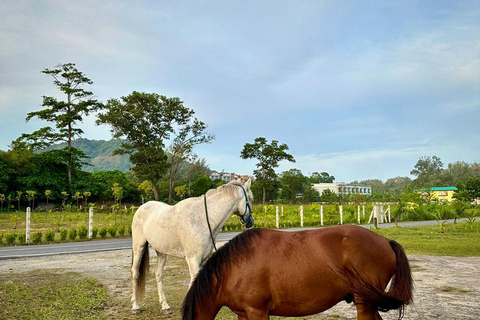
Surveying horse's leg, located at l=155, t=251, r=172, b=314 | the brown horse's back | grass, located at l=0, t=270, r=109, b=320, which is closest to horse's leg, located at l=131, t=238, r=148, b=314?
horse's leg, located at l=155, t=251, r=172, b=314

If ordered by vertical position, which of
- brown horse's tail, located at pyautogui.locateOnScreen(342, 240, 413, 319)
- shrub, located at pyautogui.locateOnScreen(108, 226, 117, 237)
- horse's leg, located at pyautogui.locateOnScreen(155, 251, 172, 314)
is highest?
brown horse's tail, located at pyautogui.locateOnScreen(342, 240, 413, 319)

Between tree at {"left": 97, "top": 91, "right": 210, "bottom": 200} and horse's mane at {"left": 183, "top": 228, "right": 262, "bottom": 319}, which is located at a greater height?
tree at {"left": 97, "top": 91, "right": 210, "bottom": 200}

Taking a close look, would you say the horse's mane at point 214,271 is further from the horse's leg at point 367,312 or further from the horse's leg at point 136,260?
the horse's leg at point 136,260

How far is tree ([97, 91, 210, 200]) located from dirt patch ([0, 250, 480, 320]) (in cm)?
2839

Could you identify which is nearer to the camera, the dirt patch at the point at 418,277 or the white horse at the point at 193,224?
the white horse at the point at 193,224

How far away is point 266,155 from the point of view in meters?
55.1

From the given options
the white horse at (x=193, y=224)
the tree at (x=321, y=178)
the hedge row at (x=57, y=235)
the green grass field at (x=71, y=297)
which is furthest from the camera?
the tree at (x=321, y=178)

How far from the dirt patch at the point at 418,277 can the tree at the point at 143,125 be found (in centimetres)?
2839

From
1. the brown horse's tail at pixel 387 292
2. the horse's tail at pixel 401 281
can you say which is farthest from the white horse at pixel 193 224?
the horse's tail at pixel 401 281

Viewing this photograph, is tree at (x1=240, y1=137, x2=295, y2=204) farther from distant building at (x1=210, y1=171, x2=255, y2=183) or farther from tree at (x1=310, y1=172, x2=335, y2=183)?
tree at (x1=310, y1=172, x2=335, y2=183)

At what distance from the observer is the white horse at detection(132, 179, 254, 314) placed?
193 inches

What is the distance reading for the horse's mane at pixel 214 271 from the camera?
3.24 metres

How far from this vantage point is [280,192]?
62969 mm

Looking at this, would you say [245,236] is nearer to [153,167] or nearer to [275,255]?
[275,255]
